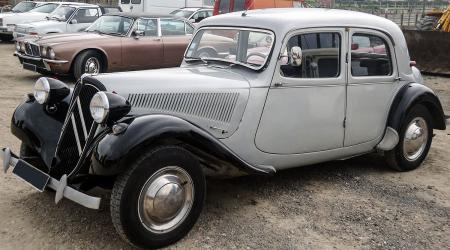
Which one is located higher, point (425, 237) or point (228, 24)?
point (228, 24)

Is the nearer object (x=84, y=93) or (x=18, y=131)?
(x=84, y=93)

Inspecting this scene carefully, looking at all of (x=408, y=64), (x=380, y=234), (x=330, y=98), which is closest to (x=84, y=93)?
(x=330, y=98)

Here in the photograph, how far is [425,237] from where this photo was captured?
12.2 ft

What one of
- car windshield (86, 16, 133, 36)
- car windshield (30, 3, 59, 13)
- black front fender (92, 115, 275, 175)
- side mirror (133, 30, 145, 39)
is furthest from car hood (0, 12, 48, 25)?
black front fender (92, 115, 275, 175)

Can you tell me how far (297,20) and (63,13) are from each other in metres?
11.7

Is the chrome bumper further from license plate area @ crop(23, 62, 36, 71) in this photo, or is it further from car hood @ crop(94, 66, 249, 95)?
license plate area @ crop(23, 62, 36, 71)

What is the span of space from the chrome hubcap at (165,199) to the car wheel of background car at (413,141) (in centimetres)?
253


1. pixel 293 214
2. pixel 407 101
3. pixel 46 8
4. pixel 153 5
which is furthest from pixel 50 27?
pixel 293 214

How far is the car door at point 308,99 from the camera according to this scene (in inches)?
160

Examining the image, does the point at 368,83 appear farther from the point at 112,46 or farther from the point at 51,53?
the point at 51,53

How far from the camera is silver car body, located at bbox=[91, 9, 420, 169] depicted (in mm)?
3766

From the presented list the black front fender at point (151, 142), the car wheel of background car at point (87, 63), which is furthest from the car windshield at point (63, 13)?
the black front fender at point (151, 142)

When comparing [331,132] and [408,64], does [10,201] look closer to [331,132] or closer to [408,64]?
[331,132]

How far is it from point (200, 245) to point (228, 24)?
2158mm
